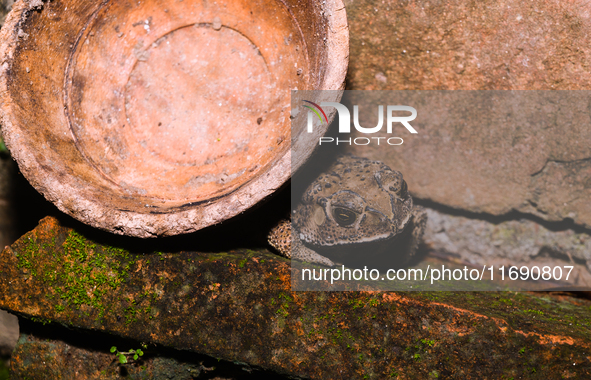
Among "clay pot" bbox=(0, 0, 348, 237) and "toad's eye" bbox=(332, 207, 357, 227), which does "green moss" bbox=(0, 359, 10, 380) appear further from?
"toad's eye" bbox=(332, 207, 357, 227)

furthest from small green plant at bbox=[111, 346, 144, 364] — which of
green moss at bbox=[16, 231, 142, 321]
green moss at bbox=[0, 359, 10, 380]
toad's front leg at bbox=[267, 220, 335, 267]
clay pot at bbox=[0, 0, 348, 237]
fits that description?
green moss at bbox=[0, 359, 10, 380]

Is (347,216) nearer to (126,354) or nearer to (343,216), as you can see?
(343,216)

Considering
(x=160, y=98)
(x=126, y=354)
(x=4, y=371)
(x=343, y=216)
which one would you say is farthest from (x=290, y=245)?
(x=4, y=371)

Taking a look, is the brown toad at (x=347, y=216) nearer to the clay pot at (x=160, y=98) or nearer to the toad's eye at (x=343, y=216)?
the toad's eye at (x=343, y=216)

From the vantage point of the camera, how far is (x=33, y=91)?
6.55 ft

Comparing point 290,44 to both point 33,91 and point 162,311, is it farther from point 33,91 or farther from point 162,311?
point 162,311

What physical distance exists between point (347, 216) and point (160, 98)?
1359 millimetres

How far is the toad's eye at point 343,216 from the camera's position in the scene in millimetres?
2316

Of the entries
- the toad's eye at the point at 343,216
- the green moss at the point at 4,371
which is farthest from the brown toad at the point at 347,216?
the green moss at the point at 4,371

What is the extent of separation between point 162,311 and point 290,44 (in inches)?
64.2

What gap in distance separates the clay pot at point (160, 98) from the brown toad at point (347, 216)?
20.0 inches

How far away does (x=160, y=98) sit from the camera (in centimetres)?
239

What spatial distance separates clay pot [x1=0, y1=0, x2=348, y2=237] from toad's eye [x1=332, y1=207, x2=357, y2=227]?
1.84ft

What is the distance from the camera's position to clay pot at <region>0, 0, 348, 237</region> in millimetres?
1838
